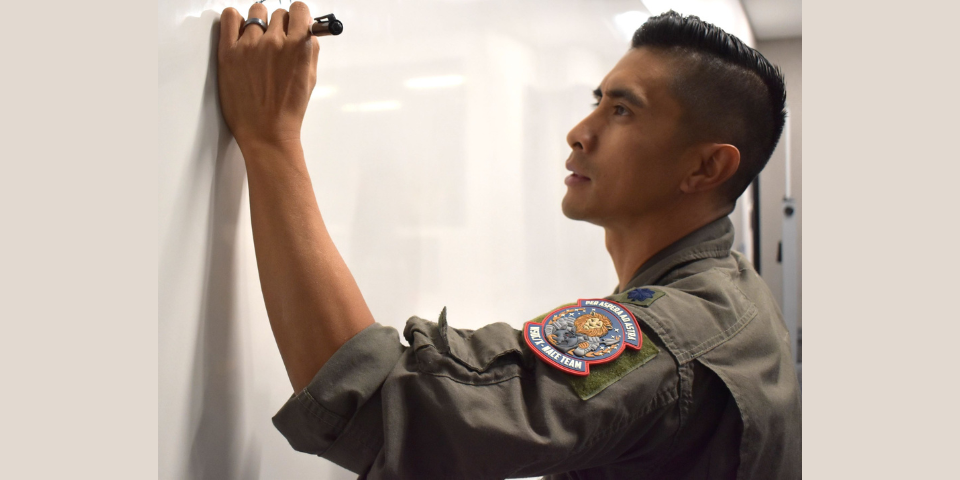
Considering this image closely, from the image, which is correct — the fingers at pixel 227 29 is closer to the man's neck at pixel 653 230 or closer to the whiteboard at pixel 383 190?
the whiteboard at pixel 383 190

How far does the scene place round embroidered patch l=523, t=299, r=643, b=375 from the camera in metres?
0.60

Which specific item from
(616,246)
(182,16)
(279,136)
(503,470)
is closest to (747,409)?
(503,470)

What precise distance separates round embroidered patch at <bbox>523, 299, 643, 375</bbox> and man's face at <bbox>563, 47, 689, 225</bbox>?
0.33 metres

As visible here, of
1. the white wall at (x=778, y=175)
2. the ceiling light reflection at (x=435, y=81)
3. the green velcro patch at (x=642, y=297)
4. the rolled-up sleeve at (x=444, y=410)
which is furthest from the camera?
the white wall at (x=778, y=175)

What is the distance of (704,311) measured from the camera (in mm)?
703

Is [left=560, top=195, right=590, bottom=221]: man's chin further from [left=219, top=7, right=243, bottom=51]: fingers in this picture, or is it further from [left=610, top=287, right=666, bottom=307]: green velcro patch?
[left=219, top=7, right=243, bottom=51]: fingers

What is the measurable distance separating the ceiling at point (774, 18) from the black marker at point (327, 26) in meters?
3.17

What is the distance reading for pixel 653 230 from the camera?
98 cm

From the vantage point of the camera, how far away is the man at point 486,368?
1.83ft

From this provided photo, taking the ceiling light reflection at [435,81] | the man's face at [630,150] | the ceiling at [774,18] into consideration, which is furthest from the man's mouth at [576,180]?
the ceiling at [774,18]

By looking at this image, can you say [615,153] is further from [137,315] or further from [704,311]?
[137,315]

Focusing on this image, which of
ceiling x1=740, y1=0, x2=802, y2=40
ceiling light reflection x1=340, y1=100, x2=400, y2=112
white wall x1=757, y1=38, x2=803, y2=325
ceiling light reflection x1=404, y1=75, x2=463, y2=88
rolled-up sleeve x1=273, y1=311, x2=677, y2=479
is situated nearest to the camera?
rolled-up sleeve x1=273, y1=311, x2=677, y2=479

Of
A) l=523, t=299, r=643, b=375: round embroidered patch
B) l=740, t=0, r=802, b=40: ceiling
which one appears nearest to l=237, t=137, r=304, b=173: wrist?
l=523, t=299, r=643, b=375: round embroidered patch

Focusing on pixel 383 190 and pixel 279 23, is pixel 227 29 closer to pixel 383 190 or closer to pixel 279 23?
pixel 279 23
